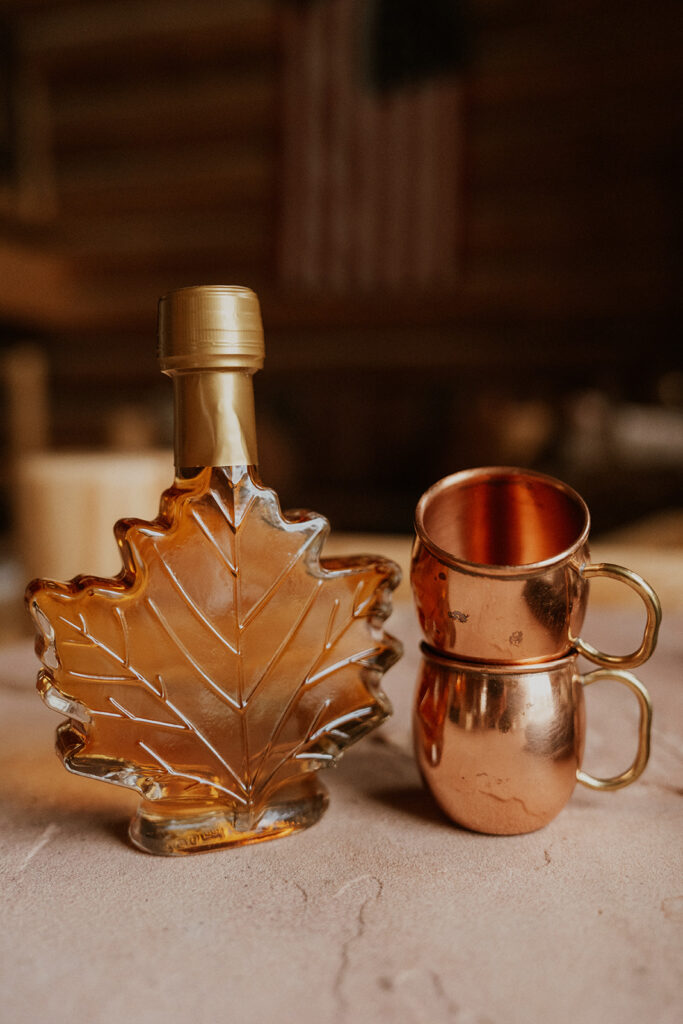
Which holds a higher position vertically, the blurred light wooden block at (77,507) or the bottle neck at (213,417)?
the bottle neck at (213,417)

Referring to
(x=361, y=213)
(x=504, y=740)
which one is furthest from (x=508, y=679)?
(x=361, y=213)

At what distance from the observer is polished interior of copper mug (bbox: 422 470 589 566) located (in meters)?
0.45

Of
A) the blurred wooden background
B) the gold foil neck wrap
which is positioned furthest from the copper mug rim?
the blurred wooden background

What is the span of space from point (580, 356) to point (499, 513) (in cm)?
358

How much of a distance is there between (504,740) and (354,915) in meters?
0.11

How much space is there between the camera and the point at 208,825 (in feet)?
1.37

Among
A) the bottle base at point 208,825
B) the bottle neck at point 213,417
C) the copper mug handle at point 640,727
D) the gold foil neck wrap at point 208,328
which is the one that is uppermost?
the gold foil neck wrap at point 208,328

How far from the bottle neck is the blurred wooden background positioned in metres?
2.84

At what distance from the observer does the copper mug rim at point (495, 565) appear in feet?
1.26

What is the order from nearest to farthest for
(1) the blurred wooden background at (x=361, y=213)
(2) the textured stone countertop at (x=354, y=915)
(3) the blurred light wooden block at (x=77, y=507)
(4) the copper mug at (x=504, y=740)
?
(2) the textured stone countertop at (x=354, y=915) → (4) the copper mug at (x=504, y=740) → (3) the blurred light wooden block at (x=77, y=507) → (1) the blurred wooden background at (x=361, y=213)

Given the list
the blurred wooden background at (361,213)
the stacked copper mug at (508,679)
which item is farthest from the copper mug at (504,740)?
the blurred wooden background at (361,213)

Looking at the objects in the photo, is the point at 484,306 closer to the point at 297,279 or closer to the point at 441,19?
the point at 297,279

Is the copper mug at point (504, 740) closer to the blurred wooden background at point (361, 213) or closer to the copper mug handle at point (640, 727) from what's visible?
the copper mug handle at point (640, 727)

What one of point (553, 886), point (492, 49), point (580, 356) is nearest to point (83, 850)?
point (553, 886)
